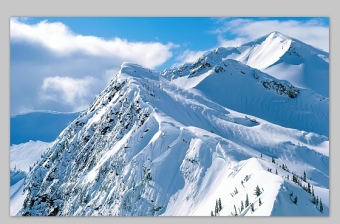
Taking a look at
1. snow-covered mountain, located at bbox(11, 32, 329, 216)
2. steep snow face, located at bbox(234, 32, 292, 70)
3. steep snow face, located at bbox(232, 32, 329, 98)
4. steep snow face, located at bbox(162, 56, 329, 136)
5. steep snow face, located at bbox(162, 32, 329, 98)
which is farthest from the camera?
steep snow face, located at bbox(234, 32, 292, 70)

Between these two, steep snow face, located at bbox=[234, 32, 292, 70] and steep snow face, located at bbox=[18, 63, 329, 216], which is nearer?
steep snow face, located at bbox=[18, 63, 329, 216]

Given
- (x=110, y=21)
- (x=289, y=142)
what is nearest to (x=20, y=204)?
(x=110, y=21)

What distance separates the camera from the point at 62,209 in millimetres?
24812

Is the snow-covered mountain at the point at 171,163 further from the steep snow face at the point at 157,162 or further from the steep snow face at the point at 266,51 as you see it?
the steep snow face at the point at 266,51

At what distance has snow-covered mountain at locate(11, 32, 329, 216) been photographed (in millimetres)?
19109

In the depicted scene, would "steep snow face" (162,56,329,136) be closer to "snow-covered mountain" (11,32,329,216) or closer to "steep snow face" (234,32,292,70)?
"snow-covered mountain" (11,32,329,216)

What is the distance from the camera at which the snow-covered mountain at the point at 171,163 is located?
62.7 ft

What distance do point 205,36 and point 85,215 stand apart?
10.4 m

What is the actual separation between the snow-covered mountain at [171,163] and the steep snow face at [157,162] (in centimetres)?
5

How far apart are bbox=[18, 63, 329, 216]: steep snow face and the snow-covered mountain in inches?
2.0

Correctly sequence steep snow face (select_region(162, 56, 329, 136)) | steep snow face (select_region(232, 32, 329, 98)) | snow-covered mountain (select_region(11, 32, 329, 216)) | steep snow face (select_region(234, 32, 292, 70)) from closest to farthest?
snow-covered mountain (select_region(11, 32, 329, 216))
steep snow face (select_region(162, 56, 329, 136))
steep snow face (select_region(232, 32, 329, 98))
steep snow face (select_region(234, 32, 292, 70))

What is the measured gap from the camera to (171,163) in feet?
75.6

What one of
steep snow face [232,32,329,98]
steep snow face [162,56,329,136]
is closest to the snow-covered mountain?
steep snow face [162,56,329,136]
